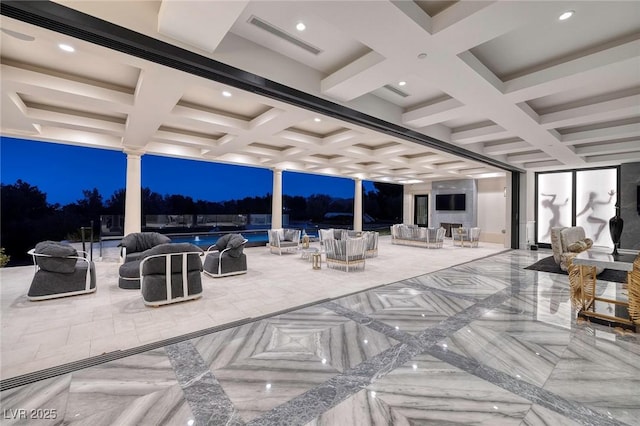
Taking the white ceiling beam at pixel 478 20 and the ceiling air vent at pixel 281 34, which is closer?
the white ceiling beam at pixel 478 20

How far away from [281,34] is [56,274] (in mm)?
4760

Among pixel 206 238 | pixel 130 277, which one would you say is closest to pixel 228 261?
pixel 130 277

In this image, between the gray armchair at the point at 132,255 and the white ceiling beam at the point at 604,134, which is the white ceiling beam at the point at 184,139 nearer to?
the gray armchair at the point at 132,255

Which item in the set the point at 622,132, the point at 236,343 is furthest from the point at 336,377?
the point at 622,132

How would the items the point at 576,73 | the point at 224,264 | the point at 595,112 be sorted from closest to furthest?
the point at 576,73 < the point at 595,112 < the point at 224,264

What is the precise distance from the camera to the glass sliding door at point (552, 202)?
32.7 feet

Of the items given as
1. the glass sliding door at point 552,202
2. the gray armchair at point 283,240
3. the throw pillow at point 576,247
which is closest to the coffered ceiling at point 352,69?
the throw pillow at point 576,247

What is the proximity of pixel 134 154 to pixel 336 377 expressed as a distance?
7491 millimetres

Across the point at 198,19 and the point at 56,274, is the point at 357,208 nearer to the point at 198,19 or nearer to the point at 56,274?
the point at 56,274

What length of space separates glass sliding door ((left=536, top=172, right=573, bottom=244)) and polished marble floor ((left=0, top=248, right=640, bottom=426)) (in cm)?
876

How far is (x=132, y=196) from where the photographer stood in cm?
698

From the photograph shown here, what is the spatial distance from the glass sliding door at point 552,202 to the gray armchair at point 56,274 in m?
14.0

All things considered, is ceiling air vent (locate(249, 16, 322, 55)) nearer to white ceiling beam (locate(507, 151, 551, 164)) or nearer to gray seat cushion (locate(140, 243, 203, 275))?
gray seat cushion (locate(140, 243, 203, 275))

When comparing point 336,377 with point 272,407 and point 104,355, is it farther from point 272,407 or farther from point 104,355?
point 104,355
